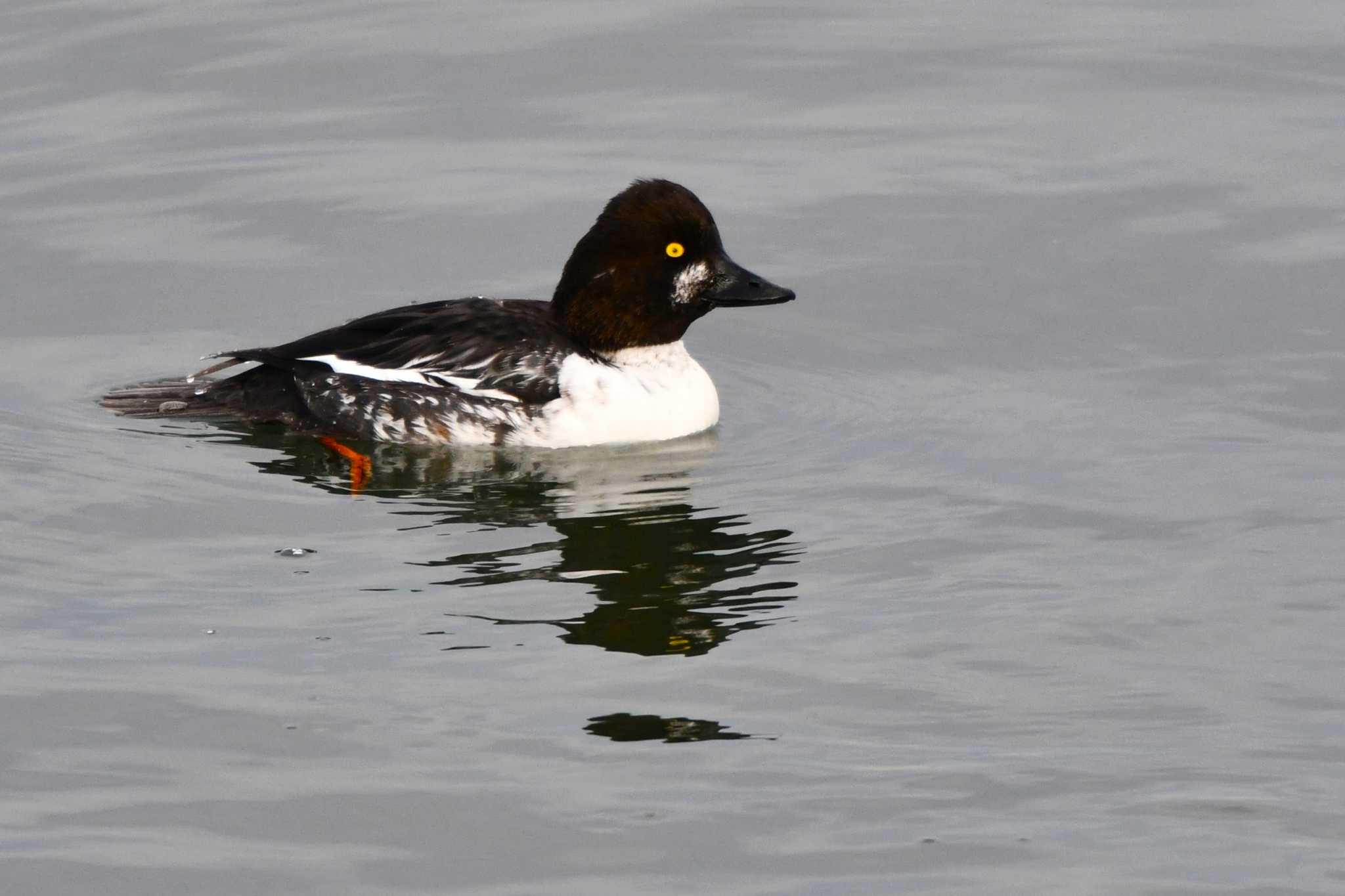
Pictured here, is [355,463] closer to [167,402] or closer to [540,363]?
[540,363]

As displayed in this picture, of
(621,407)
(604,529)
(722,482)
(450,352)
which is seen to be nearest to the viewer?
(604,529)

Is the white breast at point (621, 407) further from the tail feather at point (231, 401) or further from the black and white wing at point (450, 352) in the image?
the tail feather at point (231, 401)

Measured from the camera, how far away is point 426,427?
11.5 metres

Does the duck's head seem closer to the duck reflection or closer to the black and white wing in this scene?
the black and white wing

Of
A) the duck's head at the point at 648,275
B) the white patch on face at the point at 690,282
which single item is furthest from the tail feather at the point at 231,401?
the white patch on face at the point at 690,282

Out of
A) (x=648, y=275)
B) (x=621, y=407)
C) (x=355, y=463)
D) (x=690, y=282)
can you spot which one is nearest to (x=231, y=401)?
(x=355, y=463)

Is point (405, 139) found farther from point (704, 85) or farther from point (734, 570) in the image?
point (734, 570)

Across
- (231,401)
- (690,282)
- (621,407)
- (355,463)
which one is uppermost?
(690,282)

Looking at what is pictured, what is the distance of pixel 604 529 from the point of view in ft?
32.7

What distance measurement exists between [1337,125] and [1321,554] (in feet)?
22.8

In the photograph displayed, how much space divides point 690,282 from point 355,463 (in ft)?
6.85

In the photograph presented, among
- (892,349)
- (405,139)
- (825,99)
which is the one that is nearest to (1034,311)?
(892,349)

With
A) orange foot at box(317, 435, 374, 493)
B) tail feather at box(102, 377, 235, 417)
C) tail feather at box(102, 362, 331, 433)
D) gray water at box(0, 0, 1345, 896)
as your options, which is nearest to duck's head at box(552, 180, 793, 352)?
gray water at box(0, 0, 1345, 896)

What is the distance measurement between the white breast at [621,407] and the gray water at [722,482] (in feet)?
0.58
